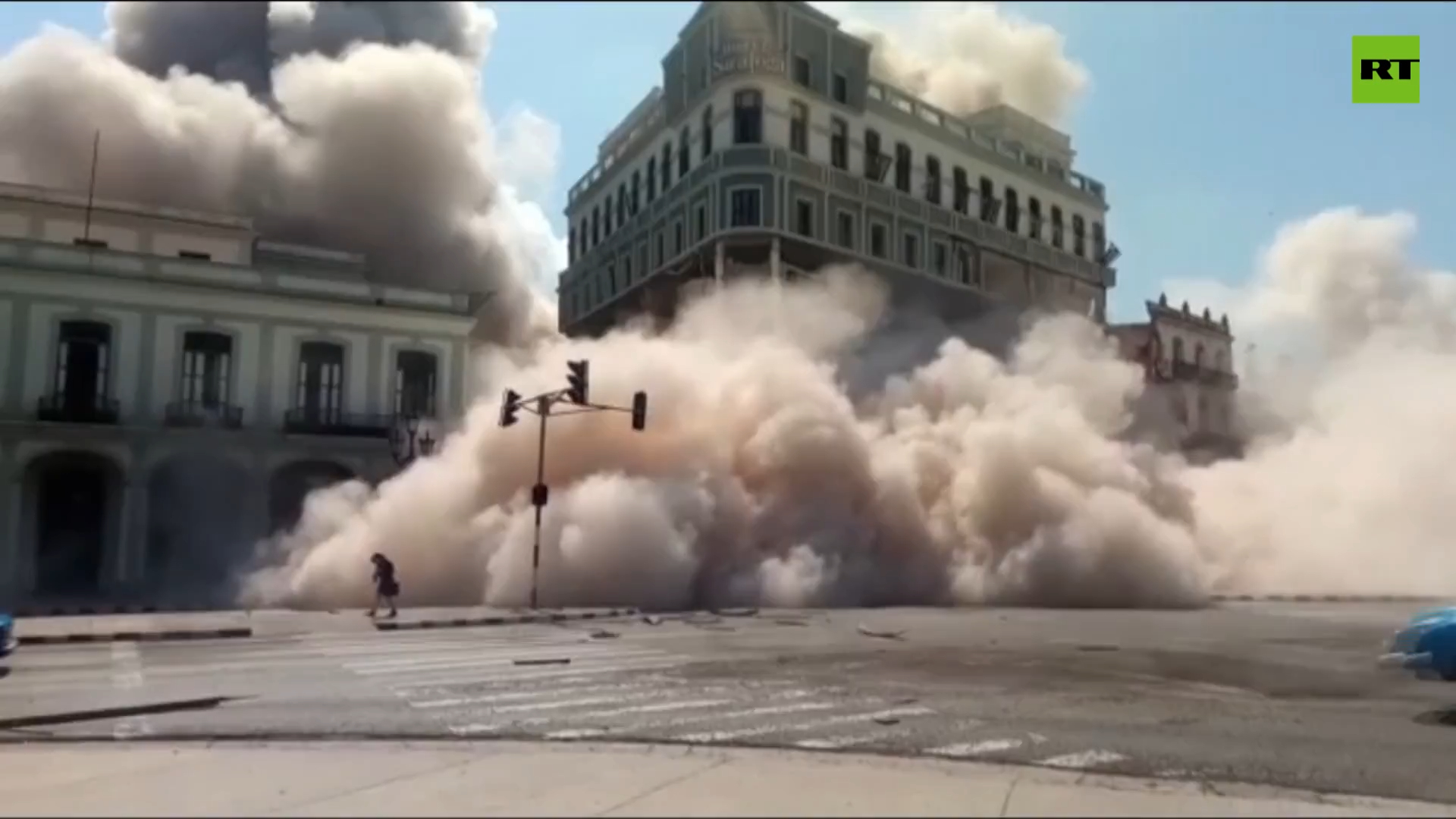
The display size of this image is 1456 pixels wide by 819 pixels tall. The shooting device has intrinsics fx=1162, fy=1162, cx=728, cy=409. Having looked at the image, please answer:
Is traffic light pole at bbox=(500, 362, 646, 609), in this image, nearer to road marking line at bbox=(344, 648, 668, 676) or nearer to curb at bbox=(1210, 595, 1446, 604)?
road marking line at bbox=(344, 648, 668, 676)

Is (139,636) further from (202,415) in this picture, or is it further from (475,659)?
(202,415)

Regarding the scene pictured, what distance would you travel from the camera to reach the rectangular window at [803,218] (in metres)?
41.8

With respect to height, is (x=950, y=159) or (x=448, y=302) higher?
(x=950, y=159)

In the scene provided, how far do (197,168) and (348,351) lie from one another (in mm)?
7537

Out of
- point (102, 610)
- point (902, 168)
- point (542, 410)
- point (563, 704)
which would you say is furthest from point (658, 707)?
point (902, 168)

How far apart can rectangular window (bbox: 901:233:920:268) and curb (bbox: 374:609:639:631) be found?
78.8ft

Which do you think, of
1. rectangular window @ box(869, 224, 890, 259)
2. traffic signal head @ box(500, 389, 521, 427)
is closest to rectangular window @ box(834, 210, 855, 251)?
rectangular window @ box(869, 224, 890, 259)

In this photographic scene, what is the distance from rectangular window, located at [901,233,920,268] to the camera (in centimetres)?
4628

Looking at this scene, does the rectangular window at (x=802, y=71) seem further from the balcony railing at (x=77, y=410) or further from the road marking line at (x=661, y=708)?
the road marking line at (x=661, y=708)

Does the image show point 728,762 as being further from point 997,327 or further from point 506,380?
point 997,327

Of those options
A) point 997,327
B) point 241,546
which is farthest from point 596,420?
point 997,327

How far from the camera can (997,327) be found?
153 feet

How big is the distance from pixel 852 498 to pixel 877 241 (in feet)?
52.8

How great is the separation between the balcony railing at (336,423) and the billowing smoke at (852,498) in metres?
3.27
